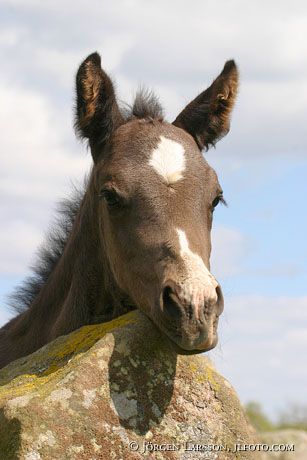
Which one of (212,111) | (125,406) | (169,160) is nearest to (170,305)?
(125,406)

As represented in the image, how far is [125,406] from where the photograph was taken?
19.0ft

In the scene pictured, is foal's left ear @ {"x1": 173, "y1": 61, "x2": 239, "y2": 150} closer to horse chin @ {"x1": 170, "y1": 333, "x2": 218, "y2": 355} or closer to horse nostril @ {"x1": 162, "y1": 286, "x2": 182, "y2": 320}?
horse nostril @ {"x1": 162, "y1": 286, "x2": 182, "y2": 320}

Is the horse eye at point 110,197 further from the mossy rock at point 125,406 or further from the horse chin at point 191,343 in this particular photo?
the horse chin at point 191,343

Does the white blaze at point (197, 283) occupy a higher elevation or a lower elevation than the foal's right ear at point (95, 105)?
lower

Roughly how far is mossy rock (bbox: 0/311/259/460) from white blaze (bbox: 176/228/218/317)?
1.66ft

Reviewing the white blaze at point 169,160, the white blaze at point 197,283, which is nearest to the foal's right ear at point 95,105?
the white blaze at point 169,160

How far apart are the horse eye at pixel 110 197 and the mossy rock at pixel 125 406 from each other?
122 centimetres

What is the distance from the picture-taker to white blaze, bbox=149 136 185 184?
23.1 feet

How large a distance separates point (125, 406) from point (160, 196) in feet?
5.93

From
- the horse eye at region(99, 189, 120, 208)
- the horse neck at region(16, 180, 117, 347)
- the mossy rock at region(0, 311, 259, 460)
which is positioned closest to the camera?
the mossy rock at region(0, 311, 259, 460)

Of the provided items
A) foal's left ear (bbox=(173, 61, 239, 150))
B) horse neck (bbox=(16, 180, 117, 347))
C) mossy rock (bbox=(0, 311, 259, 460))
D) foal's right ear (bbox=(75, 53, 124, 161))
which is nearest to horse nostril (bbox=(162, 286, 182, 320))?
mossy rock (bbox=(0, 311, 259, 460))

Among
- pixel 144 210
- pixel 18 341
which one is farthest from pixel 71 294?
pixel 144 210

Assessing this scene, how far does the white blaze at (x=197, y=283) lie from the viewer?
569cm

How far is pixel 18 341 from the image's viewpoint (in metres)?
8.95
